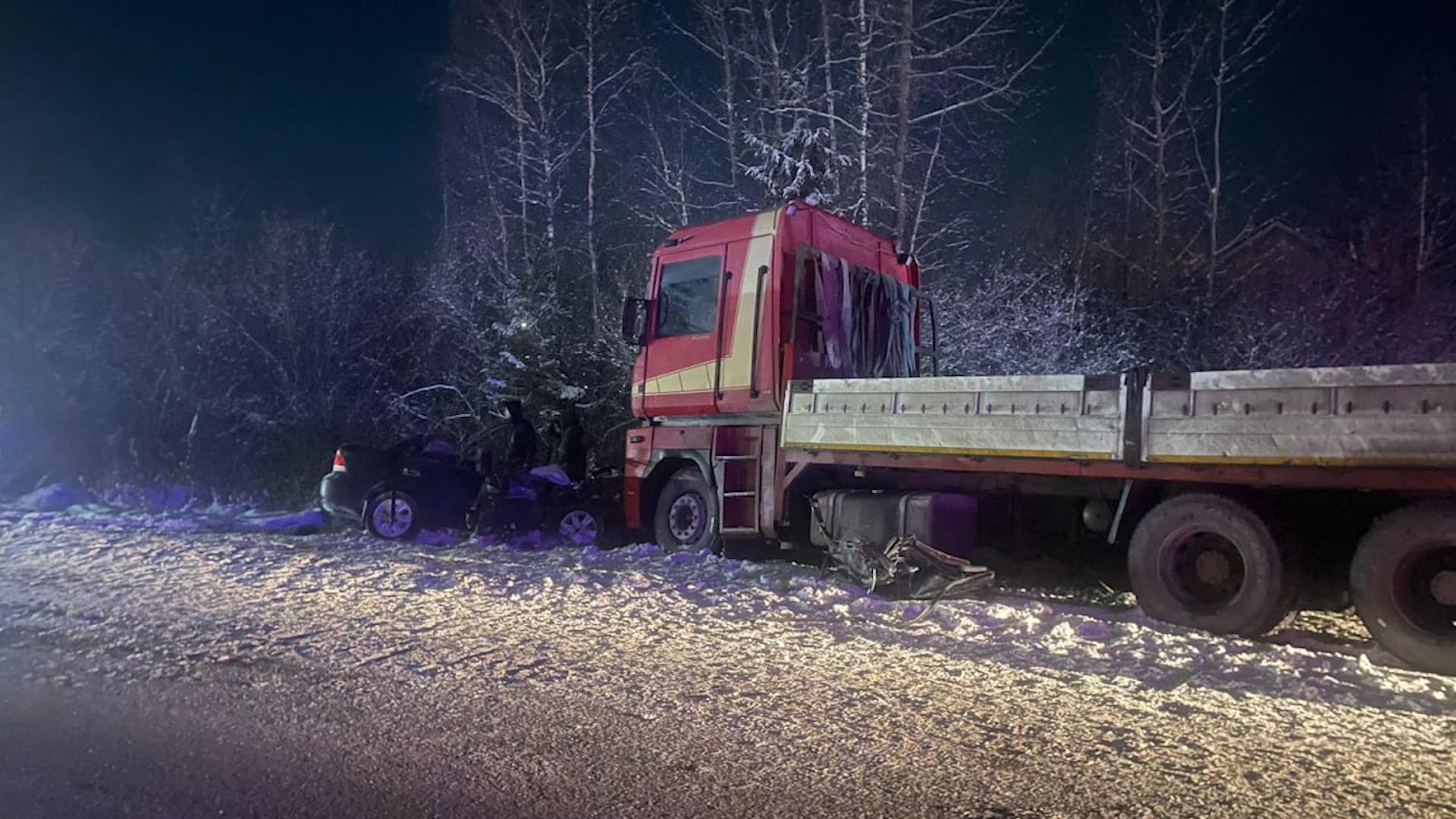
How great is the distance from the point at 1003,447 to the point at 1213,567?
1610mm

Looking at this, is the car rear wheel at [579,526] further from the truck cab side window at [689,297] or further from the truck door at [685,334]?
the truck cab side window at [689,297]

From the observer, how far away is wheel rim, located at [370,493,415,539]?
1232cm

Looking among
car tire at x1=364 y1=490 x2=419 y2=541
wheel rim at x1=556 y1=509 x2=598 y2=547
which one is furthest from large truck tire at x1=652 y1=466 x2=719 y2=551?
car tire at x1=364 y1=490 x2=419 y2=541

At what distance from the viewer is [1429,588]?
5590mm

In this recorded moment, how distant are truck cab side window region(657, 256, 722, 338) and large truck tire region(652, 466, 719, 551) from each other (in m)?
1.57

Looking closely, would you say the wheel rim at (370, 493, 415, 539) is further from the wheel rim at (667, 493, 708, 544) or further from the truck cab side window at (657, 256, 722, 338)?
the truck cab side window at (657, 256, 722, 338)

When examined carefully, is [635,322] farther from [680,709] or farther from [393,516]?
[680,709]

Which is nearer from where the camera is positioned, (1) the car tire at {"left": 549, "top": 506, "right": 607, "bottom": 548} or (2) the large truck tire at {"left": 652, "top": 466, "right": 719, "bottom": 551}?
(2) the large truck tire at {"left": 652, "top": 466, "right": 719, "bottom": 551}

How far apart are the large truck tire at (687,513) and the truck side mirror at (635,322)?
1.55m

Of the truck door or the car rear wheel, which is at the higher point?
the truck door

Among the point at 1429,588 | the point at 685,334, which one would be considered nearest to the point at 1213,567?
the point at 1429,588

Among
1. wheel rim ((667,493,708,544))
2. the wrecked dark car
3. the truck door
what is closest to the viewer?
the truck door

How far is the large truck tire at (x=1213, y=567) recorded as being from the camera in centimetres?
609

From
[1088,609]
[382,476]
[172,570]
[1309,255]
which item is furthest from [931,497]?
[1309,255]
